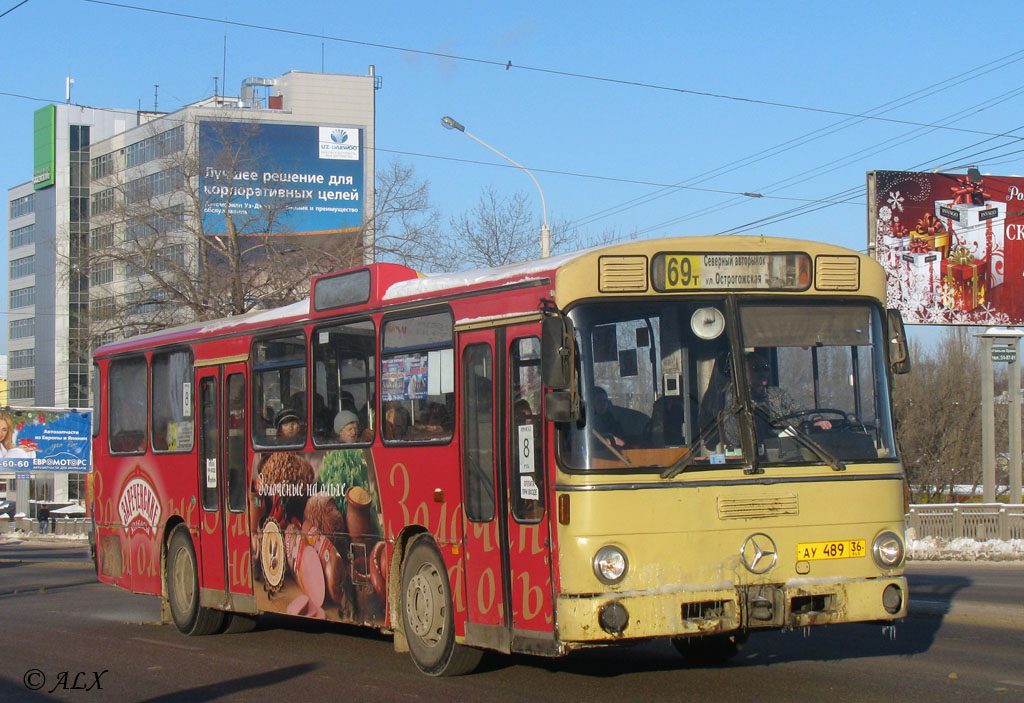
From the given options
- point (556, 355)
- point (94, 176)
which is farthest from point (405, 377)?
point (94, 176)

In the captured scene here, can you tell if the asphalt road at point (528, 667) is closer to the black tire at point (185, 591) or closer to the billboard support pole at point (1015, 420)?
the black tire at point (185, 591)

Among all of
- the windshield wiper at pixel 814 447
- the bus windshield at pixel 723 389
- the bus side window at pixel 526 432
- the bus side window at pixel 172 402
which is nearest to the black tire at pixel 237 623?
the bus side window at pixel 172 402

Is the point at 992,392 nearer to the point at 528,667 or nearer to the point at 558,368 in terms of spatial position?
the point at 528,667

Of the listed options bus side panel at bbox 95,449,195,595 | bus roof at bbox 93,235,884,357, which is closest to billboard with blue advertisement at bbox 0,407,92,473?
bus side panel at bbox 95,449,195,595

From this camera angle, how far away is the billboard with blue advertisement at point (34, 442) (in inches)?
1987

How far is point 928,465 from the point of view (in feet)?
171

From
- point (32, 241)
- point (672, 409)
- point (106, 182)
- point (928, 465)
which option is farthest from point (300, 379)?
point (32, 241)

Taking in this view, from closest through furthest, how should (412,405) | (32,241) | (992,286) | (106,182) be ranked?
(412,405) < (992,286) < (106,182) < (32,241)

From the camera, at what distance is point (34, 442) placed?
5050cm

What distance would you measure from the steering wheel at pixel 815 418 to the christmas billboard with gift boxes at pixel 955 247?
83.8 feet

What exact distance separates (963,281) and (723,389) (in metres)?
27.6

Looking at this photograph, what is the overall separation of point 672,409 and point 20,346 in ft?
Answer: 382

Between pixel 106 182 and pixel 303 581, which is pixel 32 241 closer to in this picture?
pixel 106 182

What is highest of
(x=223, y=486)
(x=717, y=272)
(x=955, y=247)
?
(x=955, y=247)
